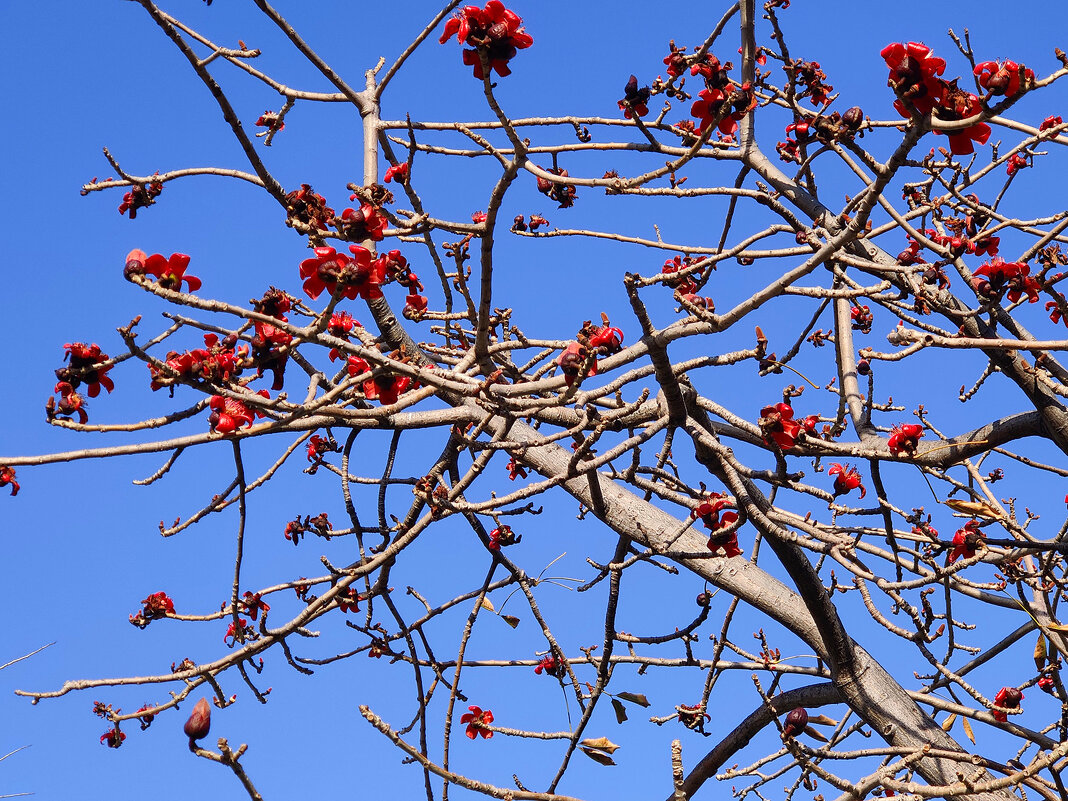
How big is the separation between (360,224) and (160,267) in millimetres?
457

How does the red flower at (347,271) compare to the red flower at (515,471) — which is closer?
the red flower at (347,271)

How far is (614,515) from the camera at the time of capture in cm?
324

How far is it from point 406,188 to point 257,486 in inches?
48.3

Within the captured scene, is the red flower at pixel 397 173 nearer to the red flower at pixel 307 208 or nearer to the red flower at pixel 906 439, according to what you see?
the red flower at pixel 307 208

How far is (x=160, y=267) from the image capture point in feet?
6.52

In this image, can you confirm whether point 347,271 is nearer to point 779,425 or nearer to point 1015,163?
point 779,425

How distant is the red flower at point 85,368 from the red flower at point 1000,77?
6.74ft

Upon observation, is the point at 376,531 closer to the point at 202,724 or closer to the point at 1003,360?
the point at 202,724

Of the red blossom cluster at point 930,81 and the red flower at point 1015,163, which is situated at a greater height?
the red flower at point 1015,163

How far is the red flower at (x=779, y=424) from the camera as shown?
2600 mm

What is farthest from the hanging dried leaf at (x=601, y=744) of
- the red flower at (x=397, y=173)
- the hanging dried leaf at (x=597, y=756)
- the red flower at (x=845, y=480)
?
the red flower at (x=397, y=173)

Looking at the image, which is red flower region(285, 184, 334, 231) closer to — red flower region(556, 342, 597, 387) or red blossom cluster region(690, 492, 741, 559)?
red flower region(556, 342, 597, 387)

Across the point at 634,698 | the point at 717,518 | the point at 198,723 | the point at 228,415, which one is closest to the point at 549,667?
the point at 634,698

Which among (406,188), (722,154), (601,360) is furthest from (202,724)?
(722,154)
